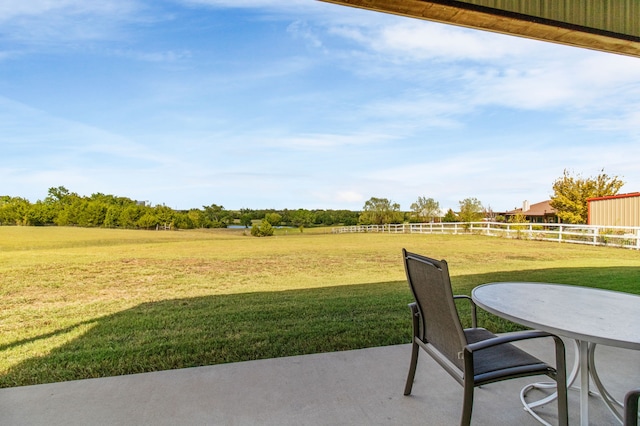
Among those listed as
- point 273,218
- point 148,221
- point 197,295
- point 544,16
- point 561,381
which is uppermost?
point 544,16

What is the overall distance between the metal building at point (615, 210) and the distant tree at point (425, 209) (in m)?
8.25

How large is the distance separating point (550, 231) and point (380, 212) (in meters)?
8.72

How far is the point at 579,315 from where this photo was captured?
1468 mm

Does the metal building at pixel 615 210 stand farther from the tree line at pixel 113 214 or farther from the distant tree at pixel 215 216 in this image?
the distant tree at pixel 215 216

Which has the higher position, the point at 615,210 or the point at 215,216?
the point at 615,210

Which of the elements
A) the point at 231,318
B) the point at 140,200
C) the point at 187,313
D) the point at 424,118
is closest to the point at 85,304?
the point at 187,313

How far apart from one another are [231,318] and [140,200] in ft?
19.9

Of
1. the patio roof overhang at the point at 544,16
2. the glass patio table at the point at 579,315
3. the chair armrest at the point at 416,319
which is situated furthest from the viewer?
the patio roof overhang at the point at 544,16

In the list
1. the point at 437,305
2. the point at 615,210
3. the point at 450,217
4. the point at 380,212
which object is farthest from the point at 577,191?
the point at 437,305

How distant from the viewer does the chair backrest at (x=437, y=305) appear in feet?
4.42

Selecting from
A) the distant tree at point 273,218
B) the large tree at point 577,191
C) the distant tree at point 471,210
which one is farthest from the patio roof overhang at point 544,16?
the distant tree at point 471,210

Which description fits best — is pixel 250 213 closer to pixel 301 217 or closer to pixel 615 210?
pixel 301 217

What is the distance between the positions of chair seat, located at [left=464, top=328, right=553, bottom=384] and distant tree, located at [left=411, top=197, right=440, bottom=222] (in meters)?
17.7

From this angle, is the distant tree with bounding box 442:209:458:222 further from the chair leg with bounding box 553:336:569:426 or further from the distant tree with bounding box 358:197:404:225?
the chair leg with bounding box 553:336:569:426
